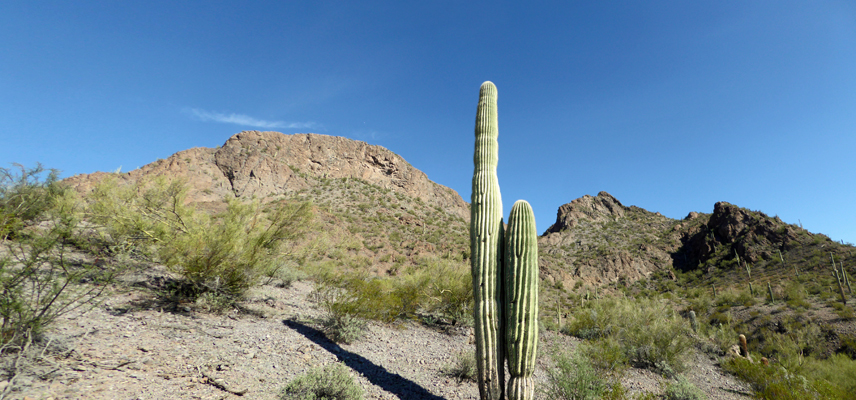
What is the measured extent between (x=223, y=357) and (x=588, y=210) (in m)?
46.7

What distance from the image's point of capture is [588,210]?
44156mm

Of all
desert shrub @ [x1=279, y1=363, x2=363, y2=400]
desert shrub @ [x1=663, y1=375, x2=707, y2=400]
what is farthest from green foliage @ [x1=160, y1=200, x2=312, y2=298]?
desert shrub @ [x1=663, y1=375, x2=707, y2=400]

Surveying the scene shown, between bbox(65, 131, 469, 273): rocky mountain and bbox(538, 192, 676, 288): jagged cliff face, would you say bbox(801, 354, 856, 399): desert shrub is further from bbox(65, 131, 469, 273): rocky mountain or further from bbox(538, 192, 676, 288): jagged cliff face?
bbox(538, 192, 676, 288): jagged cliff face

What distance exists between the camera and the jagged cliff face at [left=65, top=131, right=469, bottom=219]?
32.2m

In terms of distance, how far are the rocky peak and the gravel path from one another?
3663 cm

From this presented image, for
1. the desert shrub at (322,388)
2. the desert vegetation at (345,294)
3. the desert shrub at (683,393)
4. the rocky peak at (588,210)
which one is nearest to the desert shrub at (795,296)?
the desert vegetation at (345,294)

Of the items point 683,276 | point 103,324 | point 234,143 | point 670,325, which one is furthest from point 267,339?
point 234,143

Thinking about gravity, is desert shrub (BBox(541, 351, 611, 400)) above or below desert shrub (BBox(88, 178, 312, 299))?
below

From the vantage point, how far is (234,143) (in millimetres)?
38500

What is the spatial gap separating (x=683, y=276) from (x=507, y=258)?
33.1 metres

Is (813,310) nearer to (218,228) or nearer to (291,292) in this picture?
(291,292)

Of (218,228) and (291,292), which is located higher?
(218,228)

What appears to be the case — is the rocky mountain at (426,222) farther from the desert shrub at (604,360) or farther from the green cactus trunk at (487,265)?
the green cactus trunk at (487,265)

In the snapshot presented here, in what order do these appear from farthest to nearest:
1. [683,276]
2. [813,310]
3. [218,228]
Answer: [683,276] < [813,310] < [218,228]
